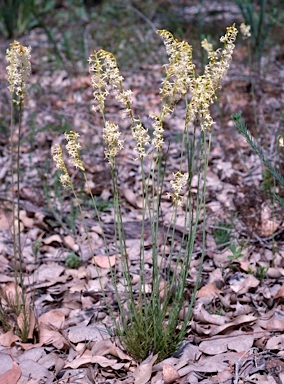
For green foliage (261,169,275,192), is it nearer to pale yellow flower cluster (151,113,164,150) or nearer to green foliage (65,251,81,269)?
green foliage (65,251,81,269)

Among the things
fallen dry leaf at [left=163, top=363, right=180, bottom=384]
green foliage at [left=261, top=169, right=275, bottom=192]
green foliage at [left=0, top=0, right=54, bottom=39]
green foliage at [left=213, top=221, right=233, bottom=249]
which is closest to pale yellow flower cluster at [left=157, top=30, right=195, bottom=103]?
fallen dry leaf at [left=163, top=363, right=180, bottom=384]

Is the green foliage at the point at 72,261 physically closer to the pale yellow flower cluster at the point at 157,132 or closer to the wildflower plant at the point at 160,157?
the wildflower plant at the point at 160,157

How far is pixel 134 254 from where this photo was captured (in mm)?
3129

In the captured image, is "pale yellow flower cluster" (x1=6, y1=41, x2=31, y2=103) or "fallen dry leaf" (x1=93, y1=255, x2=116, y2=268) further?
"fallen dry leaf" (x1=93, y1=255, x2=116, y2=268)

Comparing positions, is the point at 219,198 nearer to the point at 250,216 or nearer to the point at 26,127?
the point at 250,216

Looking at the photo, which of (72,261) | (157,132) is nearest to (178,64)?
(157,132)

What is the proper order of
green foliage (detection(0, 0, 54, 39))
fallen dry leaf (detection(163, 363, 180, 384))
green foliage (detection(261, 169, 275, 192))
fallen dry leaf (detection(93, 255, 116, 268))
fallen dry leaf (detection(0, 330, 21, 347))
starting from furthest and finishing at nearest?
1. green foliage (detection(0, 0, 54, 39))
2. green foliage (detection(261, 169, 275, 192))
3. fallen dry leaf (detection(93, 255, 116, 268))
4. fallen dry leaf (detection(0, 330, 21, 347))
5. fallen dry leaf (detection(163, 363, 180, 384))

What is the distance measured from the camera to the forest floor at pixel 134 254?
2.22 metres

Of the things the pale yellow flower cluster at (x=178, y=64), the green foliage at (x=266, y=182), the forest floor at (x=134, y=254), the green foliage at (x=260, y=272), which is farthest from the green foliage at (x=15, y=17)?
the pale yellow flower cluster at (x=178, y=64)

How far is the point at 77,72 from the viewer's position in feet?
18.4

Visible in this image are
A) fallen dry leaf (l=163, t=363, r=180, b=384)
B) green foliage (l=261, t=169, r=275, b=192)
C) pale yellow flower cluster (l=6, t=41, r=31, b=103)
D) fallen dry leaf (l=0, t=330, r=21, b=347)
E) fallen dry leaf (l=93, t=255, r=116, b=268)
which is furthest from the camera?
green foliage (l=261, t=169, r=275, b=192)

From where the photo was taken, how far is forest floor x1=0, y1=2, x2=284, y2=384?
222 cm

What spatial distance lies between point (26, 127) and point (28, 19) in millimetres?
2855

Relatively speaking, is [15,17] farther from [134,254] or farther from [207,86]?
[207,86]
